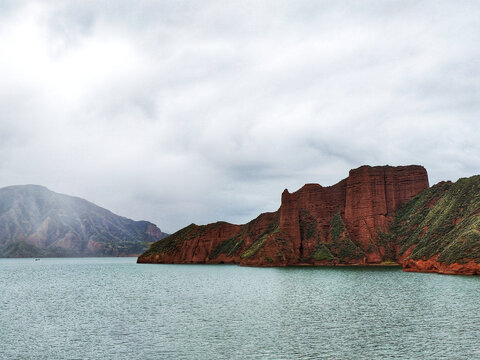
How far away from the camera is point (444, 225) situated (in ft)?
454

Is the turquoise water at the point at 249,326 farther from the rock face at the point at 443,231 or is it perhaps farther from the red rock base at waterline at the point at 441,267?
the rock face at the point at 443,231

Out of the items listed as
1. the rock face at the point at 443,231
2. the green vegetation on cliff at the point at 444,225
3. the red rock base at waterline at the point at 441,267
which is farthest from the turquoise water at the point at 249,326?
the green vegetation on cliff at the point at 444,225

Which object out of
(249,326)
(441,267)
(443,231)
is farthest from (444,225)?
(249,326)

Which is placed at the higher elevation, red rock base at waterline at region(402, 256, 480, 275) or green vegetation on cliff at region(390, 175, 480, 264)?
green vegetation on cliff at region(390, 175, 480, 264)

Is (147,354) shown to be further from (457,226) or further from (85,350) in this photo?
(457,226)

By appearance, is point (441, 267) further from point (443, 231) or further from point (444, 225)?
point (444, 225)

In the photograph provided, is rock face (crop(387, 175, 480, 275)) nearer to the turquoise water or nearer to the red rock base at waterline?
the red rock base at waterline

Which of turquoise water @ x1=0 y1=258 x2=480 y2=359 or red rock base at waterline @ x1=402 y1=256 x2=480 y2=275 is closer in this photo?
turquoise water @ x1=0 y1=258 x2=480 y2=359

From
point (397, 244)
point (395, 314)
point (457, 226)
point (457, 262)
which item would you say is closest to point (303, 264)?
point (397, 244)

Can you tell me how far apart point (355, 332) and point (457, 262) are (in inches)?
3190

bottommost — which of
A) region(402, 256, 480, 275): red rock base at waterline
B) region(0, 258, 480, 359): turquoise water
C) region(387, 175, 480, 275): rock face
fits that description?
region(0, 258, 480, 359): turquoise water

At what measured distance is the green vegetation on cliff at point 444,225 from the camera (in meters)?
109

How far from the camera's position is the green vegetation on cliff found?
10883 centimetres

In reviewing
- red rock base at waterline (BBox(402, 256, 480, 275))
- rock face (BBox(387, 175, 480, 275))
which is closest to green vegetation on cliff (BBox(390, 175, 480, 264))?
rock face (BBox(387, 175, 480, 275))
